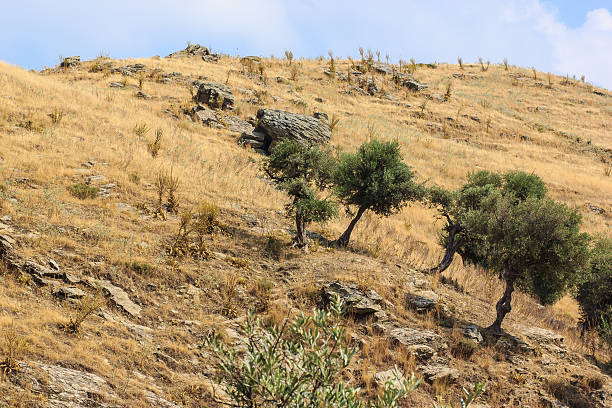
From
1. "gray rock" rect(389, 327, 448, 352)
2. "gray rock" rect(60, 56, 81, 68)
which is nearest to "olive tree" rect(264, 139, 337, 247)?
"gray rock" rect(389, 327, 448, 352)

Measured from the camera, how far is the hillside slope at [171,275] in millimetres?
6906

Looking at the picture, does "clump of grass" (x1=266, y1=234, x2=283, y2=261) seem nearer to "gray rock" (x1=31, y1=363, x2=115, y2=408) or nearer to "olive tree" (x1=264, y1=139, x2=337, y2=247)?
"olive tree" (x1=264, y1=139, x2=337, y2=247)

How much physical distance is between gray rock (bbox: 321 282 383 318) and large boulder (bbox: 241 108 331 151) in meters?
14.7

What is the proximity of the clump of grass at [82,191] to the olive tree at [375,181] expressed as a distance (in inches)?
329

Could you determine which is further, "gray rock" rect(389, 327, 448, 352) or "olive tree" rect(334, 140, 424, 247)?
"olive tree" rect(334, 140, 424, 247)

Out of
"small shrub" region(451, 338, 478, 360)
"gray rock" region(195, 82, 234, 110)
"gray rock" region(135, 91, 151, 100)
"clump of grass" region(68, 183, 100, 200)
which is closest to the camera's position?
"small shrub" region(451, 338, 478, 360)

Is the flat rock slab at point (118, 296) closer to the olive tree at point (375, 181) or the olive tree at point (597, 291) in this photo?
the olive tree at point (375, 181)

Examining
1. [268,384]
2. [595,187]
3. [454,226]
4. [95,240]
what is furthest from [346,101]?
[268,384]

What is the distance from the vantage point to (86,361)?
6387 mm

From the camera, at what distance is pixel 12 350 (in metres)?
5.63

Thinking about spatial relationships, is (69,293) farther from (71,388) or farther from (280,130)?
(280,130)

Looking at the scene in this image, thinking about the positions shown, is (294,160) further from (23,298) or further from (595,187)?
(595,187)

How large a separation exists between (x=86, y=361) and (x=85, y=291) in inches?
98.2

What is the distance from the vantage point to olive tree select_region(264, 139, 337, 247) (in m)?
13.7
